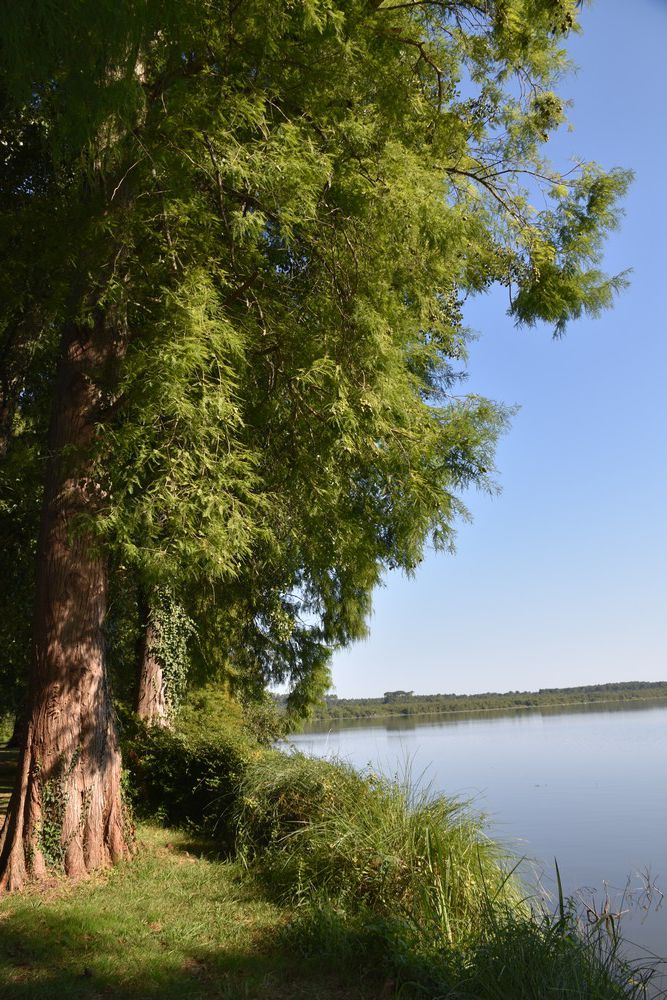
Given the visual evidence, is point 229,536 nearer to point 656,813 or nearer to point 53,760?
point 53,760

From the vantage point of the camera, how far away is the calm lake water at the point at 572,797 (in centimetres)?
909

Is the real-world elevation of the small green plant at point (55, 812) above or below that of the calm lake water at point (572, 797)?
above

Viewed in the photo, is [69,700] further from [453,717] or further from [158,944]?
[453,717]

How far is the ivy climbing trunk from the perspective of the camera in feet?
23.5

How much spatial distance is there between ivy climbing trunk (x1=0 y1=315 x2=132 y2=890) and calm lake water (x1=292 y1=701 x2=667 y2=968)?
8.52ft

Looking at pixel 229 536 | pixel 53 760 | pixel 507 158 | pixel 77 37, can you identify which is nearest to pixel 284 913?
pixel 53 760

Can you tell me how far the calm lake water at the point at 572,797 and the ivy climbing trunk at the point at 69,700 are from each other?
2.60 metres

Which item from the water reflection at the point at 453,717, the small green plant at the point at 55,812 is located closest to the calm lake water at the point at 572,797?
the small green plant at the point at 55,812

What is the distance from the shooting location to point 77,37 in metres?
5.31

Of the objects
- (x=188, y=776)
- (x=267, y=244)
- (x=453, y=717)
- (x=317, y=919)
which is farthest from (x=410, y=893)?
(x=453, y=717)

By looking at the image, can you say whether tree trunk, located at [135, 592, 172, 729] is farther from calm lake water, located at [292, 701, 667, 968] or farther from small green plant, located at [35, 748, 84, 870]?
small green plant, located at [35, 748, 84, 870]

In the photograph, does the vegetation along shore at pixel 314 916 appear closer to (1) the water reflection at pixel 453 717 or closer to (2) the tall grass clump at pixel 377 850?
(2) the tall grass clump at pixel 377 850

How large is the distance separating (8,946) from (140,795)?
5.22 meters

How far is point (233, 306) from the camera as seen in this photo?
8422mm
